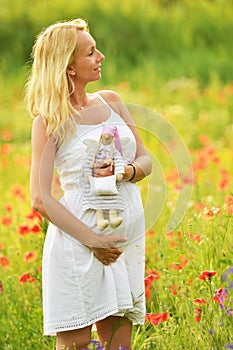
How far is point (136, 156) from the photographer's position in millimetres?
3211

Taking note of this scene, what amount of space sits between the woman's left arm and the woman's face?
6.3 inches

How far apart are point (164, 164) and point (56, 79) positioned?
4237 mm

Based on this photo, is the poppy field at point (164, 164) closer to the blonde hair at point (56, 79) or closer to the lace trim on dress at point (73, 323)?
the lace trim on dress at point (73, 323)

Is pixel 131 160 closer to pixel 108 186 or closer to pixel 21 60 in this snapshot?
pixel 108 186

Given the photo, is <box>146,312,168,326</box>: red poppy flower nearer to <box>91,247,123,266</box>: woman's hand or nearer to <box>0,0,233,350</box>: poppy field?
<box>0,0,233,350</box>: poppy field

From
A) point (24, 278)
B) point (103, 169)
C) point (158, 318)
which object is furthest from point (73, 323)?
point (24, 278)

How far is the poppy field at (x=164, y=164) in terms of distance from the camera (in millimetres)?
3354

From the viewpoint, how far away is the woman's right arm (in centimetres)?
300

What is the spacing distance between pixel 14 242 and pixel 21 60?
25.5 ft

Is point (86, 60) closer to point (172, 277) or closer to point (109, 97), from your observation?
point (109, 97)

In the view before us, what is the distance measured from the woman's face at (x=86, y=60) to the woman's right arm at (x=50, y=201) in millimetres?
239

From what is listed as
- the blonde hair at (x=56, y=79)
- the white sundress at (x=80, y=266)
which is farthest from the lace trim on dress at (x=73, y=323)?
the blonde hair at (x=56, y=79)

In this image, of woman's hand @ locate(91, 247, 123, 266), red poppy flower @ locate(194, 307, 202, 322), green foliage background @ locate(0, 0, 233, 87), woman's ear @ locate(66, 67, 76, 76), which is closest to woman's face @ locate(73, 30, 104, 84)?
woman's ear @ locate(66, 67, 76, 76)

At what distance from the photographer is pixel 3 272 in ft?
15.1
